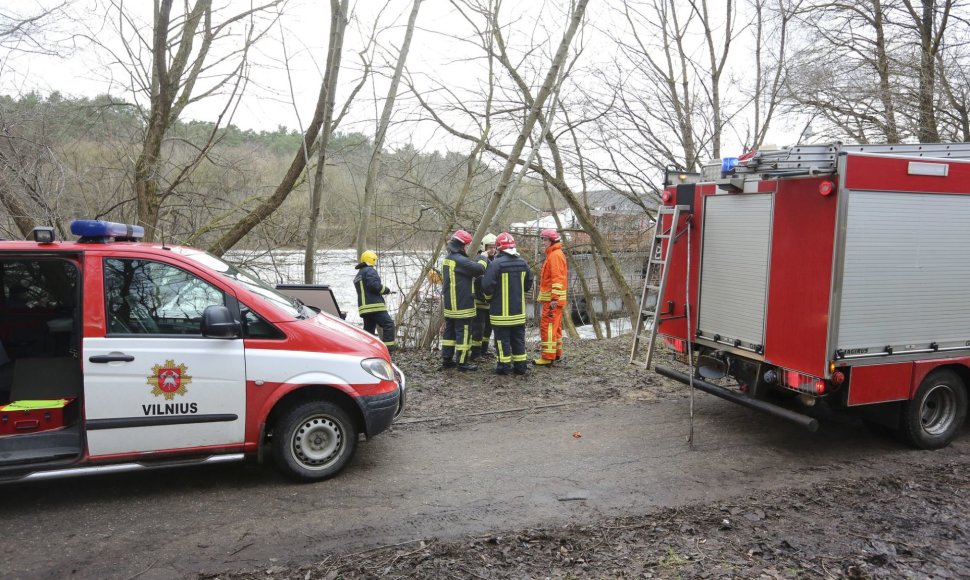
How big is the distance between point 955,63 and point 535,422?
1167 cm

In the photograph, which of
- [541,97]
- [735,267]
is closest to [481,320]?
[541,97]

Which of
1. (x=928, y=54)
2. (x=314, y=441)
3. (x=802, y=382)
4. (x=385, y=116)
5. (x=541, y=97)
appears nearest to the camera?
(x=314, y=441)

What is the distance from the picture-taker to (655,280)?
6945 mm

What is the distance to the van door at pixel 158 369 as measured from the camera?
4.44 m

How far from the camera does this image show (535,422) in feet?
22.1

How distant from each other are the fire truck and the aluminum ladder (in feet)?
0.12

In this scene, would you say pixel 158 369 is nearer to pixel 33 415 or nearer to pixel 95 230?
pixel 33 415

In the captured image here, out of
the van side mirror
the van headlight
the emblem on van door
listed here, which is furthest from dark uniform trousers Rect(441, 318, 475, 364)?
the emblem on van door

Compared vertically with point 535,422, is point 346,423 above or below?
above

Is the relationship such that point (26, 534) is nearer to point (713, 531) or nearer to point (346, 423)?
point (346, 423)

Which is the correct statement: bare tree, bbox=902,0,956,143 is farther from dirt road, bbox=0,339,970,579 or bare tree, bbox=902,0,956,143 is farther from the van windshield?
the van windshield

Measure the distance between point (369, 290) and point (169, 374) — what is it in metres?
4.79

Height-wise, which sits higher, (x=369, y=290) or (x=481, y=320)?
(x=369, y=290)

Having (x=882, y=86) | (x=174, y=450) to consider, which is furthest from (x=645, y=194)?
(x=174, y=450)
